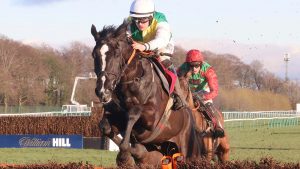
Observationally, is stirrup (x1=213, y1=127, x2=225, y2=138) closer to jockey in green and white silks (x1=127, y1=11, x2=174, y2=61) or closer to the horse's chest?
jockey in green and white silks (x1=127, y1=11, x2=174, y2=61)

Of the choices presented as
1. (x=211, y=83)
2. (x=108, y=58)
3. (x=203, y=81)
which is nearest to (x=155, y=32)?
(x=108, y=58)

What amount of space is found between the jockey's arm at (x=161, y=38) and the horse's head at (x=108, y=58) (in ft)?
2.17

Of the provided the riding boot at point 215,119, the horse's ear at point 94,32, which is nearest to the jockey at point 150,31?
the horse's ear at point 94,32

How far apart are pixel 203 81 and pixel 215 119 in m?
0.82

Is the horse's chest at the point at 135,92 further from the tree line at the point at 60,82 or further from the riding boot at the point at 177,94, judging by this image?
the tree line at the point at 60,82

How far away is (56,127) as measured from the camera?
98.4 feet

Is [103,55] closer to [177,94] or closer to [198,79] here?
[177,94]

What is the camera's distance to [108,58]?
9312 mm

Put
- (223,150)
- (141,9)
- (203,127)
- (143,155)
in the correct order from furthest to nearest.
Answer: (223,150)
(203,127)
(141,9)
(143,155)

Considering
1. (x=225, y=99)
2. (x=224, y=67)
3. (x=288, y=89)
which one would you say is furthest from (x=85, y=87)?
(x=288, y=89)

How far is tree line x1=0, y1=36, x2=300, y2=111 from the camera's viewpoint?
71312 mm

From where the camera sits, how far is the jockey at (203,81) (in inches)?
506

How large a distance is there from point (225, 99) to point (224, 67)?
15459 millimetres

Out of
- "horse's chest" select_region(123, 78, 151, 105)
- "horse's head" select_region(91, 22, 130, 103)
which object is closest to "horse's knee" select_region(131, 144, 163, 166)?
"horse's chest" select_region(123, 78, 151, 105)
